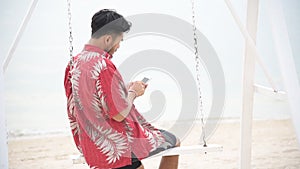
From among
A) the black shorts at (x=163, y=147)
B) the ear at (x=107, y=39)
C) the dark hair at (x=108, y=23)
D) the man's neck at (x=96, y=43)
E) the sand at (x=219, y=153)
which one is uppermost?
the dark hair at (x=108, y=23)

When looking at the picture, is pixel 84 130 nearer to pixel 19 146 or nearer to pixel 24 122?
pixel 19 146

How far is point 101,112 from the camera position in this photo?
1.99 metres

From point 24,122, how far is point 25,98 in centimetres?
30

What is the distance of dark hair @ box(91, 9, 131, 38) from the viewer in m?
2.03

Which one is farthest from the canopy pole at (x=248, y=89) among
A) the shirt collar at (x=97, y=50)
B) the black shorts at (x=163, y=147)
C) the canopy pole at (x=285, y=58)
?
the shirt collar at (x=97, y=50)

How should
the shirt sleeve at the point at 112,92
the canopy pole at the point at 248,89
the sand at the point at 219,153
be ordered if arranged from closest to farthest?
1. the shirt sleeve at the point at 112,92
2. the canopy pole at the point at 248,89
3. the sand at the point at 219,153

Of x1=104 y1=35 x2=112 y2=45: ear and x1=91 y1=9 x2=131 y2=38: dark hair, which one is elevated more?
x1=91 y1=9 x2=131 y2=38: dark hair

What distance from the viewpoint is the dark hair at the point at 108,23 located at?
2.03m

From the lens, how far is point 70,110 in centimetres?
210

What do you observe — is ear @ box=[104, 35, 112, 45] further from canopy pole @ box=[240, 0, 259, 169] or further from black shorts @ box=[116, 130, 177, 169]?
canopy pole @ box=[240, 0, 259, 169]

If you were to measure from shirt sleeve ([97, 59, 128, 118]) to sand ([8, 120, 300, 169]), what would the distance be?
5.86 ft

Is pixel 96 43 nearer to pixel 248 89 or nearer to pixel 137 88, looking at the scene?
pixel 137 88

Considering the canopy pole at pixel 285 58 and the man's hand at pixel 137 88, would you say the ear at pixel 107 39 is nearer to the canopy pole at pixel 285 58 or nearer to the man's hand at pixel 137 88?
the man's hand at pixel 137 88

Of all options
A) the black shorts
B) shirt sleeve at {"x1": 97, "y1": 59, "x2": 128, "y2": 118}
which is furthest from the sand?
shirt sleeve at {"x1": 97, "y1": 59, "x2": 128, "y2": 118}
